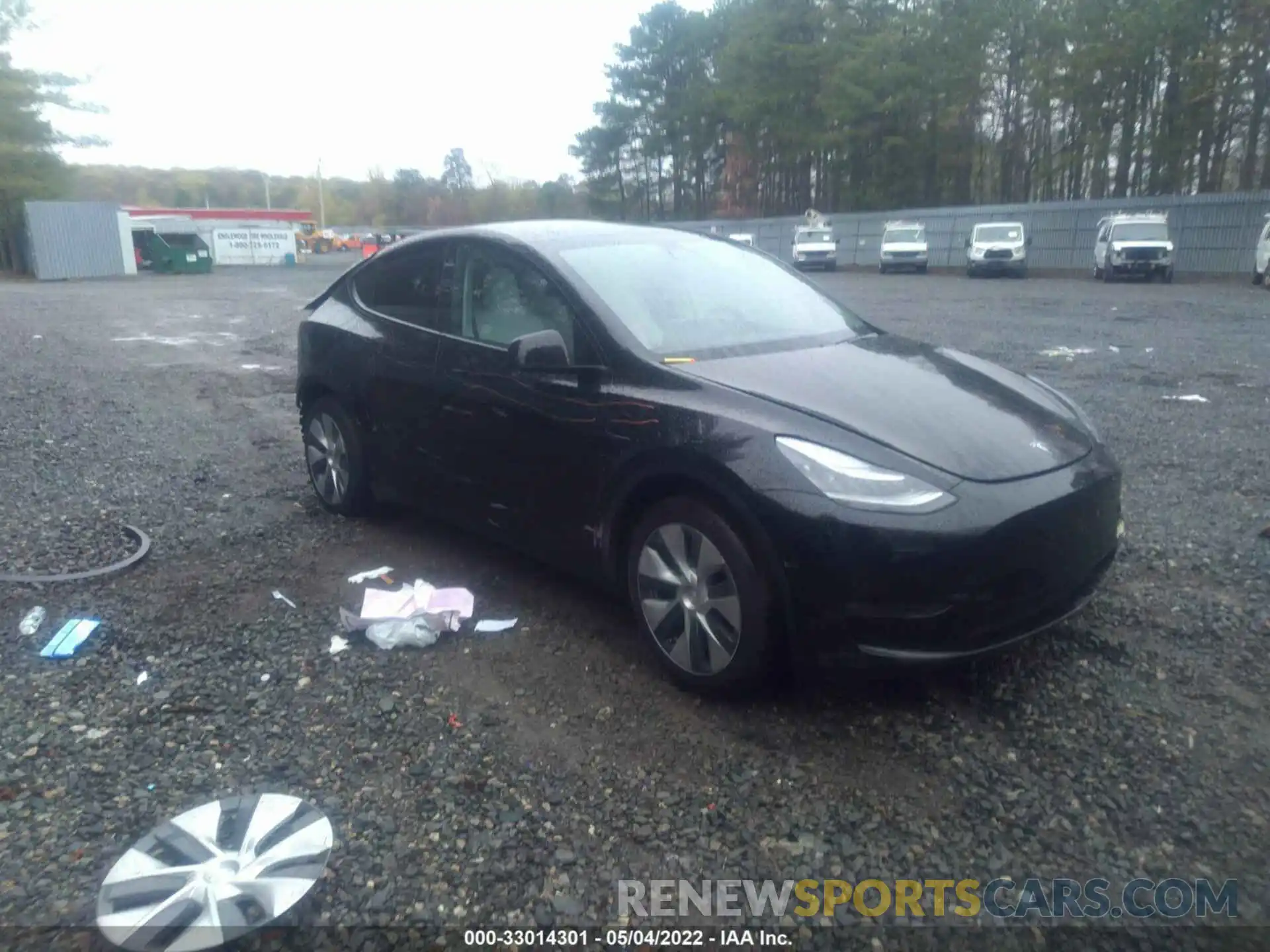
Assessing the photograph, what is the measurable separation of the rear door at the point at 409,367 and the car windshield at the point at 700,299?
0.82 meters

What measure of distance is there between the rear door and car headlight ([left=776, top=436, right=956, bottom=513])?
80.1 inches

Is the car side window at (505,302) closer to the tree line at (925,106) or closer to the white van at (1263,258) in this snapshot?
the white van at (1263,258)

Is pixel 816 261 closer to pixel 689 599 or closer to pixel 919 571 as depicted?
pixel 689 599

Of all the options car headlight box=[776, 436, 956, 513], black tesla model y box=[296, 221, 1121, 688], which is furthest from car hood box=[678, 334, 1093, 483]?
car headlight box=[776, 436, 956, 513]

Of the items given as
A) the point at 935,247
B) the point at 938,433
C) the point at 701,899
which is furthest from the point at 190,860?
the point at 935,247

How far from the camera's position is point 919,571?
3.08 metres

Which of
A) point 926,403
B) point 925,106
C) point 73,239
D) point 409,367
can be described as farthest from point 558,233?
point 925,106

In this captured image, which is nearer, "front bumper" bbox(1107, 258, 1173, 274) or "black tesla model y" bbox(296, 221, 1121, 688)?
"black tesla model y" bbox(296, 221, 1121, 688)

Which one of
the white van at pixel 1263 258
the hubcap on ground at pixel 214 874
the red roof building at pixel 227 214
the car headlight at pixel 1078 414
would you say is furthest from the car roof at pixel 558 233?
the red roof building at pixel 227 214

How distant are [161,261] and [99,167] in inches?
1435

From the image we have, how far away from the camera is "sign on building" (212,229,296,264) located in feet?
173

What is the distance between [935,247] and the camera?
42.6m

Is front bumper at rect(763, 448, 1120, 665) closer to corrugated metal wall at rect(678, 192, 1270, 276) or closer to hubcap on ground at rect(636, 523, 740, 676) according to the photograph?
hubcap on ground at rect(636, 523, 740, 676)

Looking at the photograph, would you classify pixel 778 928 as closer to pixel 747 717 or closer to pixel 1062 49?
pixel 747 717
